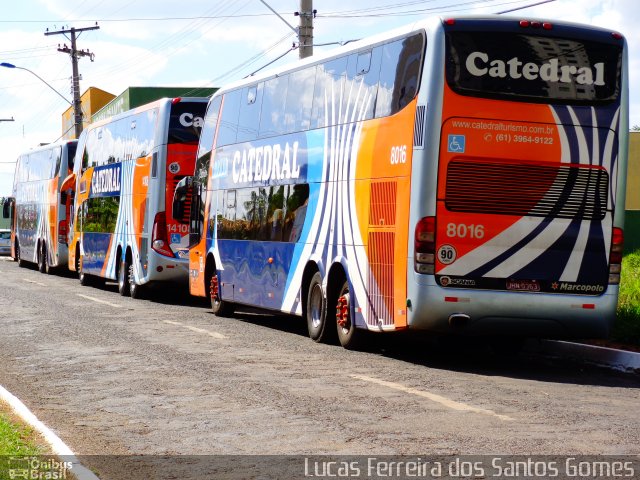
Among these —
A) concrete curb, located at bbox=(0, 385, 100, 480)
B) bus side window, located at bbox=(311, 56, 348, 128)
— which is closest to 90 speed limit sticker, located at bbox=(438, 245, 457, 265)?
bus side window, located at bbox=(311, 56, 348, 128)

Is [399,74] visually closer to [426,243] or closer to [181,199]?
[426,243]

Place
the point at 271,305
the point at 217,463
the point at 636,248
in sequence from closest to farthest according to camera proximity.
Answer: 1. the point at 217,463
2. the point at 271,305
3. the point at 636,248

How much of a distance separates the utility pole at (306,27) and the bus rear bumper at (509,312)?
14.8 metres

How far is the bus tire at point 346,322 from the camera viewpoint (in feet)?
49.0

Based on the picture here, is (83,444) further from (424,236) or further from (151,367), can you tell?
(424,236)

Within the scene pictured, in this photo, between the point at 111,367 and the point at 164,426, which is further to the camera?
the point at 111,367

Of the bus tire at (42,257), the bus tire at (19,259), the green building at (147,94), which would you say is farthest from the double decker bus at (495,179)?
the green building at (147,94)

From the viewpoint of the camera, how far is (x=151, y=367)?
1295cm

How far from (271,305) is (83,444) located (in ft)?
31.0

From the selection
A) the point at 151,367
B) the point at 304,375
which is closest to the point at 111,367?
the point at 151,367

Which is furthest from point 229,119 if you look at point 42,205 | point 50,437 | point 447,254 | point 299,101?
point 42,205

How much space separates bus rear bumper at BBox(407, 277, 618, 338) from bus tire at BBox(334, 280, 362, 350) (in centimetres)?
193

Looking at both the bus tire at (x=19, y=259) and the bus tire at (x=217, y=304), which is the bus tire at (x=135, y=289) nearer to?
the bus tire at (x=217, y=304)

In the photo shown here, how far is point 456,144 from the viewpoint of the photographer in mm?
12945
